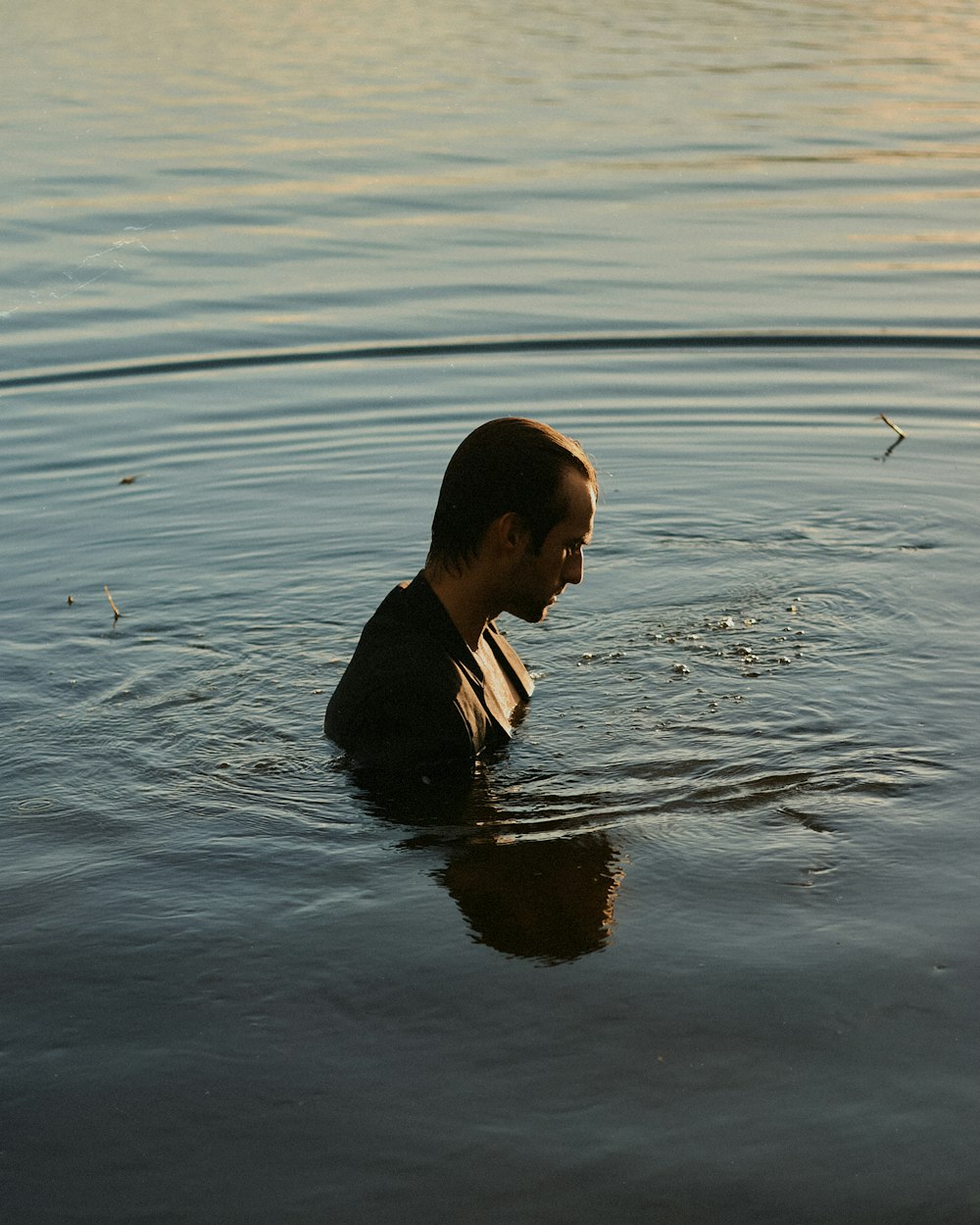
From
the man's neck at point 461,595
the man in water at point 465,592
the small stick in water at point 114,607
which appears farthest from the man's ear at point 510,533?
the small stick in water at point 114,607

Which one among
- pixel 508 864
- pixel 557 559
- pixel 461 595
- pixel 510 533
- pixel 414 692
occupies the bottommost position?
pixel 508 864

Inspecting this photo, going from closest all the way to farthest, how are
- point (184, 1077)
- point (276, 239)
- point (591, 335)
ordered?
point (184, 1077) < point (591, 335) < point (276, 239)

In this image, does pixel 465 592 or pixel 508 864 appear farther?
pixel 465 592

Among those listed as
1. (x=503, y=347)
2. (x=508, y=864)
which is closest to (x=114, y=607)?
(x=508, y=864)

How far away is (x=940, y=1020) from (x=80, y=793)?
3091 millimetres

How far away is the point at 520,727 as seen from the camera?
6484mm

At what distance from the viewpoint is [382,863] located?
212 inches

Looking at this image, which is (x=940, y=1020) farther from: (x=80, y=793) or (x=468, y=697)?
(x=80, y=793)

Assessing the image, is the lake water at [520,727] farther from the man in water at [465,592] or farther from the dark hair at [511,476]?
the dark hair at [511,476]

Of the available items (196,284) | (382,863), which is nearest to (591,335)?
(196,284)

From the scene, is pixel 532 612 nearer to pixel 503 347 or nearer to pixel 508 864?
pixel 508 864

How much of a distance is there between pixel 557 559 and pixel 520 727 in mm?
819

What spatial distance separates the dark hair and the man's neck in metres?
0.17

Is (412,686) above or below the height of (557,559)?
below
